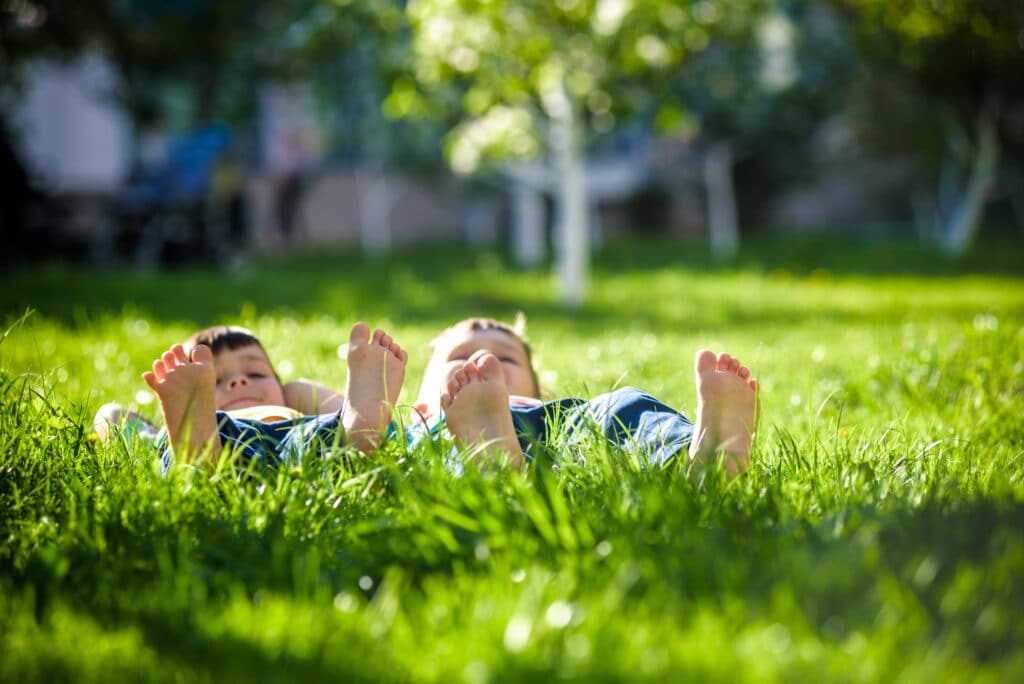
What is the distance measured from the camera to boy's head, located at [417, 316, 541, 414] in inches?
104

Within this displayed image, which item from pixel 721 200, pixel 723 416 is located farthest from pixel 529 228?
pixel 723 416

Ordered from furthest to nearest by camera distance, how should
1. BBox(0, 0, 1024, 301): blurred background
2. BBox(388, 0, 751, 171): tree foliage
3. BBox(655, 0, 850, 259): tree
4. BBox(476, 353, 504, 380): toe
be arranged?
1. BBox(655, 0, 850, 259): tree
2. BBox(0, 0, 1024, 301): blurred background
3. BBox(388, 0, 751, 171): tree foliage
4. BBox(476, 353, 504, 380): toe

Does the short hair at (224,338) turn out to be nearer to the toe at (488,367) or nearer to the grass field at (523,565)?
the grass field at (523,565)

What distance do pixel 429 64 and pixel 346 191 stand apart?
12.0 meters

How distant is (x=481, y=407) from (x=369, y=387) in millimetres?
280

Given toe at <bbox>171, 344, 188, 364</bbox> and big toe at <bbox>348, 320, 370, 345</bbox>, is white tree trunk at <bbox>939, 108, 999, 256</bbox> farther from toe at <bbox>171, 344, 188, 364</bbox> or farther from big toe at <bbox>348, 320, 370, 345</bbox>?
toe at <bbox>171, 344, 188, 364</bbox>

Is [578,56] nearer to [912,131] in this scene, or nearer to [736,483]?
[736,483]

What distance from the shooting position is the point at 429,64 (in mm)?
7980

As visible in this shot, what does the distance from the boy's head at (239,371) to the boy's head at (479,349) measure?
459 mm

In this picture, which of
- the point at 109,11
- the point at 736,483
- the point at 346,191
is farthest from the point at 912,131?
the point at 736,483

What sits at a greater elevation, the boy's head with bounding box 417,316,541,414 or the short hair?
the short hair

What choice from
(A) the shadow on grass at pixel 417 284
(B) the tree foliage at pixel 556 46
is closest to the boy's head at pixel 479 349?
(A) the shadow on grass at pixel 417 284

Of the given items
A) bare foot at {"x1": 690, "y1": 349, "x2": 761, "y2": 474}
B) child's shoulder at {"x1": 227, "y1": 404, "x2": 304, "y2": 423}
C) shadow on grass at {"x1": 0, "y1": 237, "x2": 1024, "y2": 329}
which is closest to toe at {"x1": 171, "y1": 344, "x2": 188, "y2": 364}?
child's shoulder at {"x1": 227, "y1": 404, "x2": 304, "y2": 423}

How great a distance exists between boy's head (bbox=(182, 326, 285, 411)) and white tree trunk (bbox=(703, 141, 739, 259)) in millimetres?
11115
